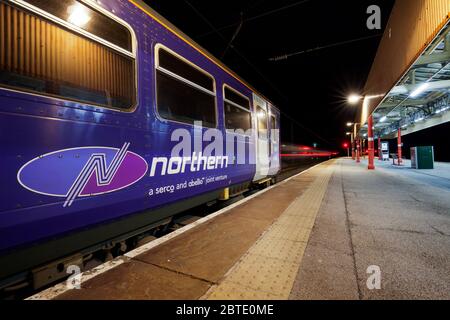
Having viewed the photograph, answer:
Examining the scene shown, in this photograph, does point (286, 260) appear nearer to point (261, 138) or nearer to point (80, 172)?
point (80, 172)

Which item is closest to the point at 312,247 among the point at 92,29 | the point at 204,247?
the point at 204,247

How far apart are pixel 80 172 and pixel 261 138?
5317 millimetres

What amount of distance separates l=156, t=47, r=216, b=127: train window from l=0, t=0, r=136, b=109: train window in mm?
572

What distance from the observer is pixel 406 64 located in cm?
667

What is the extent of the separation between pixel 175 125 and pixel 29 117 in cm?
161

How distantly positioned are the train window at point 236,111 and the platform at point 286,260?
1.98 meters

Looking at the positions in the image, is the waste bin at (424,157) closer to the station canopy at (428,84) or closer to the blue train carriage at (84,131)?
the station canopy at (428,84)

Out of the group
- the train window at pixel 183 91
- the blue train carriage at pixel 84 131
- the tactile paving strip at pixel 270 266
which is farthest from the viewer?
the train window at pixel 183 91

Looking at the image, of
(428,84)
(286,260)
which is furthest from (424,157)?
(286,260)

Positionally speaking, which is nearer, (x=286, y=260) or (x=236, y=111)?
(x=286, y=260)

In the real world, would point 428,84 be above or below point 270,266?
above

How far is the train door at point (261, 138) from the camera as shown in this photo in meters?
6.19

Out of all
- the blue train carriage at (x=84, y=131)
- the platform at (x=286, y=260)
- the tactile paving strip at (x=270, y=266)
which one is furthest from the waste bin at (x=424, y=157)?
the blue train carriage at (x=84, y=131)

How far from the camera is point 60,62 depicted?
1845mm
